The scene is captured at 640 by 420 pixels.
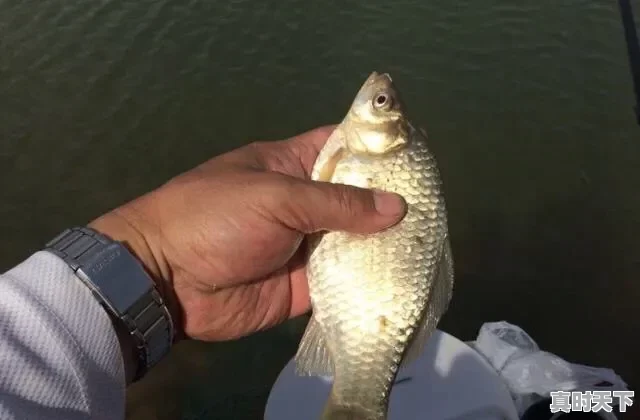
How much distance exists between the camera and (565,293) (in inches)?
240

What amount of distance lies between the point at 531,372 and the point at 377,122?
2.39 meters

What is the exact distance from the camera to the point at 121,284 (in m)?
2.30

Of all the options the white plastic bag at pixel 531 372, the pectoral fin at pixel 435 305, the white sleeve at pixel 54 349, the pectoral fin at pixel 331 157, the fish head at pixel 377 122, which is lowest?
the white plastic bag at pixel 531 372

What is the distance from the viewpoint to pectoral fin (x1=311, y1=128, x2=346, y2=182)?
8.76ft

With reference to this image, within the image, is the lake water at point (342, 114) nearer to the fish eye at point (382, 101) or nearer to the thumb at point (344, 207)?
the thumb at point (344, 207)

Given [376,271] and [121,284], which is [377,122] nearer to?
[376,271]

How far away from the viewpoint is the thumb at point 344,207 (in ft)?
8.02

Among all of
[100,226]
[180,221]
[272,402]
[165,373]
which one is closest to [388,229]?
[180,221]

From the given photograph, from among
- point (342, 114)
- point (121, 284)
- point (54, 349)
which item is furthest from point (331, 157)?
point (342, 114)

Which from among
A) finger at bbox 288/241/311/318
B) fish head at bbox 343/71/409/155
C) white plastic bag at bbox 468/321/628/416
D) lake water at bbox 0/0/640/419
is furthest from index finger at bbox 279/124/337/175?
lake water at bbox 0/0/640/419

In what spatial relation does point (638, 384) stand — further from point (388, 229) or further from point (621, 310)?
point (388, 229)

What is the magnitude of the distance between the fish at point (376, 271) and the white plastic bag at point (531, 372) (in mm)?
1939

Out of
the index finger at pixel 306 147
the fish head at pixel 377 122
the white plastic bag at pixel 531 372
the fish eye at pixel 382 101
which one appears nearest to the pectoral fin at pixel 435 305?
the fish head at pixel 377 122

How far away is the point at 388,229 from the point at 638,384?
3.71 meters
